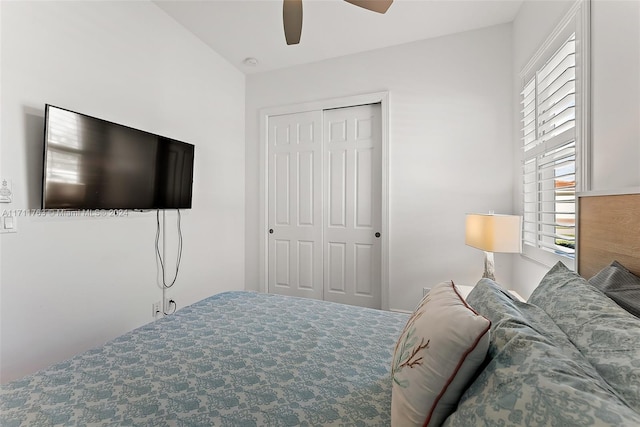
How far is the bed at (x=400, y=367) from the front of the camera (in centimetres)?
59

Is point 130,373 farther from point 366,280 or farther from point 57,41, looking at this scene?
point 366,280

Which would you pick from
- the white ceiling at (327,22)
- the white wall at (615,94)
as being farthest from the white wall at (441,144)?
the white wall at (615,94)

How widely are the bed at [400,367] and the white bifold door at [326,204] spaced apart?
173cm

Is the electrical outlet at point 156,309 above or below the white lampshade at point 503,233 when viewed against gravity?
below

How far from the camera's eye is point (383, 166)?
3123 millimetres

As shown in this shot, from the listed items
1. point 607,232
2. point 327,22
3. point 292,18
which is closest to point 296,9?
point 292,18

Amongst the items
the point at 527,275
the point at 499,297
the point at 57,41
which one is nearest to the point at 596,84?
the point at 499,297

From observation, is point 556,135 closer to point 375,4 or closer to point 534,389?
point 375,4

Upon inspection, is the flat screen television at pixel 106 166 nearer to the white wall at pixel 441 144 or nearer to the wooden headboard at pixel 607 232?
the white wall at pixel 441 144

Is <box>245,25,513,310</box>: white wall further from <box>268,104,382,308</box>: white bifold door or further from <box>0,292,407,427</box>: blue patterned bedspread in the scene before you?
<box>0,292,407,427</box>: blue patterned bedspread

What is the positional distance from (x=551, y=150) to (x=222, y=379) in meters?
2.33

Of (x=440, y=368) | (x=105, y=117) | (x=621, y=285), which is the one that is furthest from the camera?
(x=105, y=117)

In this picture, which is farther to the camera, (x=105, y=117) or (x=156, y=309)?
(x=156, y=309)

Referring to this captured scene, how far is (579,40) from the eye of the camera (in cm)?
161
